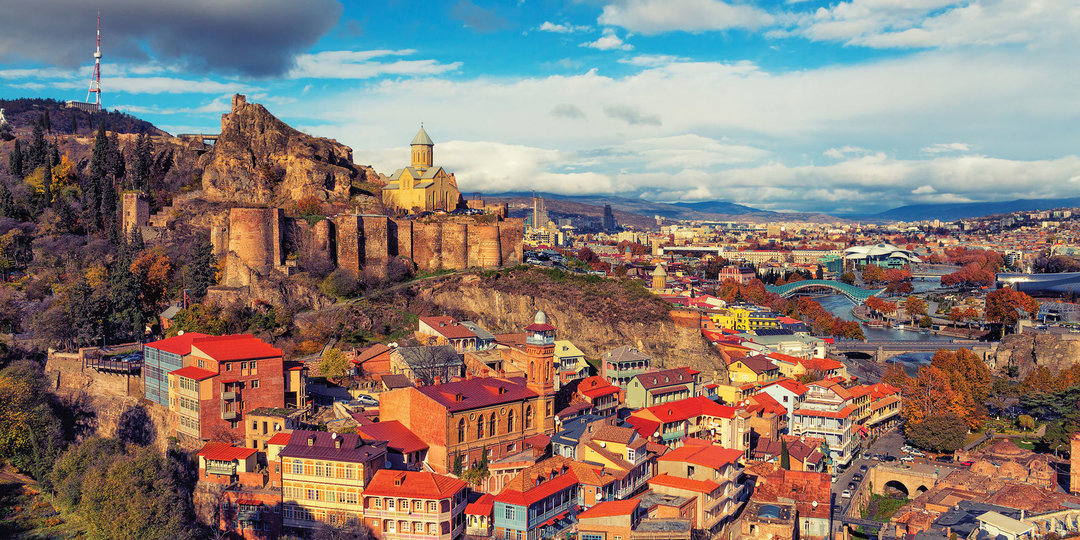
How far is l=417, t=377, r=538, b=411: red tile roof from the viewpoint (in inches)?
1137

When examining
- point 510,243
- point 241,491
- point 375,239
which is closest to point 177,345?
point 241,491

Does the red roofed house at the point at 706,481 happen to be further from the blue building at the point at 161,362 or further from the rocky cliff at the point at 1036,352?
the rocky cliff at the point at 1036,352

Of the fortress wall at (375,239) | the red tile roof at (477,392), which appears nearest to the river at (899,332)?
the red tile roof at (477,392)

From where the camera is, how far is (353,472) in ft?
82.3

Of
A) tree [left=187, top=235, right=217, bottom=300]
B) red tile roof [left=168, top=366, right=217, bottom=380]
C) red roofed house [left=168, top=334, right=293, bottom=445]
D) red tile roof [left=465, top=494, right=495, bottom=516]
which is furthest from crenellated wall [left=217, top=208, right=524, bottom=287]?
red tile roof [left=465, top=494, right=495, bottom=516]

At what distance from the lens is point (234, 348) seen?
31266 mm

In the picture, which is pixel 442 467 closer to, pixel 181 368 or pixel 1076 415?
pixel 181 368

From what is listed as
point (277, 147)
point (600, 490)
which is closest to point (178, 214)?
point (277, 147)

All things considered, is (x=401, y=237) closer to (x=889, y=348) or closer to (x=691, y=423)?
(x=691, y=423)

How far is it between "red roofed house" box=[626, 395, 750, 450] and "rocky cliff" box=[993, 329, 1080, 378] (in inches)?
1281

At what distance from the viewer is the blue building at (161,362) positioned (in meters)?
32.1

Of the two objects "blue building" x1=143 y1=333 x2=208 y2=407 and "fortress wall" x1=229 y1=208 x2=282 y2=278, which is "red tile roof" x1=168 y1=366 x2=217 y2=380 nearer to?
"blue building" x1=143 y1=333 x2=208 y2=407

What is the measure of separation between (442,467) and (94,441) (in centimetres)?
1448

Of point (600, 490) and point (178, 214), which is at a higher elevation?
point (178, 214)
